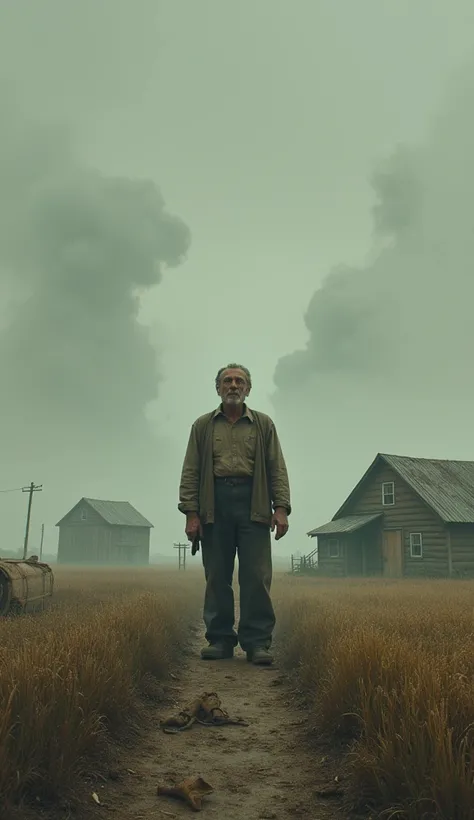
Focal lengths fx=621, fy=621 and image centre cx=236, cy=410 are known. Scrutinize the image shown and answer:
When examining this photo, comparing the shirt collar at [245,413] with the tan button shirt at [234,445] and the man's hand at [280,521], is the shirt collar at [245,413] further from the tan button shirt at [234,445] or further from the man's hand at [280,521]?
the man's hand at [280,521]

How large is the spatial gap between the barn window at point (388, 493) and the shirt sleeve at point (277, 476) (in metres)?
24.4

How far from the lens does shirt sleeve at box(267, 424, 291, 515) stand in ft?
19.9

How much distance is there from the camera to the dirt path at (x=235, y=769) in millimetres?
2512

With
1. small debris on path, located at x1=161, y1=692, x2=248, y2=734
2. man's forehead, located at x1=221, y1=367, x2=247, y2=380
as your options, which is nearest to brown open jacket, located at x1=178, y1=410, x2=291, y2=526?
man's forehead, located at x1=221, y1=367, x2=247, y2=380

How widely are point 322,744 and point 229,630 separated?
2.91 metres

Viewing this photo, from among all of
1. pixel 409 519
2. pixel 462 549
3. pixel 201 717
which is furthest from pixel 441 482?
pixel 201 717

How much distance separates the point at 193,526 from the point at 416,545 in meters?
23.7

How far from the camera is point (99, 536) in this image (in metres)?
58.5

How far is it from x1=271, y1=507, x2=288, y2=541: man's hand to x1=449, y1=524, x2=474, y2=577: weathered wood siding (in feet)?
72.0

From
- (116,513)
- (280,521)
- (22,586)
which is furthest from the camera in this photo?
(116,513)

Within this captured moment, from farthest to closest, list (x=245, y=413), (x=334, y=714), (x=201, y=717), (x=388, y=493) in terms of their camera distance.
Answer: (x=388, y=493), (x=245, y=413), (x=201, y=717), (x=334, y=714)

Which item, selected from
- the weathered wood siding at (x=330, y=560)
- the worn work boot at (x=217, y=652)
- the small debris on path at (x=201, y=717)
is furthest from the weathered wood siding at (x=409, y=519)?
the small debris on path at (x=201, y=717)

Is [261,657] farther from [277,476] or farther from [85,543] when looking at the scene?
[85,543]

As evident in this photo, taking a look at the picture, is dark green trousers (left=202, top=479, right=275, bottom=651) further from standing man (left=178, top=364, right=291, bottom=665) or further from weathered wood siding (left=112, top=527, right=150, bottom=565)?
weathered wood siding (left=112, top=527, right=150, bottom=565)
